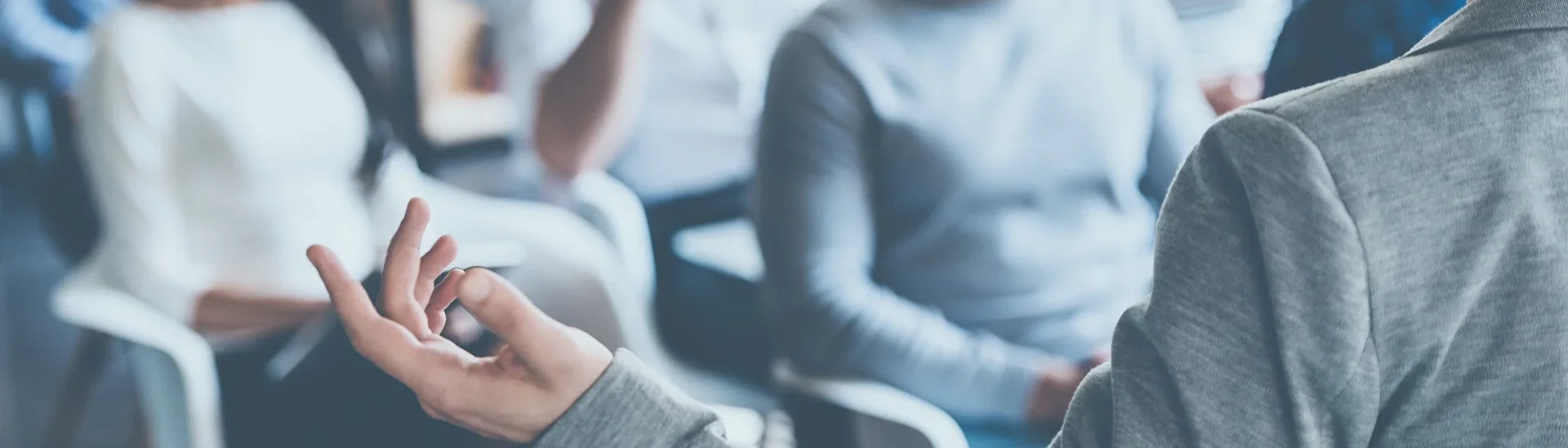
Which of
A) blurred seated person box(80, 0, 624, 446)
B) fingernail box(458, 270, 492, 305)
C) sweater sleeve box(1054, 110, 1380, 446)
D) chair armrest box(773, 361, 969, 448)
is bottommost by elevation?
chair armrest box(773, 361, 969, 448)

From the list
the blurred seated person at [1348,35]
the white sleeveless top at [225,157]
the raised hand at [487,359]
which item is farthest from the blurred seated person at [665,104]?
the raised hand at [487,359]

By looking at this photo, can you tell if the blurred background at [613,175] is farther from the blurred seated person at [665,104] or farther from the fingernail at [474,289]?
the fingernail at [474,289]

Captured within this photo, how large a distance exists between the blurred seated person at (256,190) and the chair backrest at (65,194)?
11mm

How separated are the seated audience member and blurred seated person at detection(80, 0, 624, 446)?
2.96ft

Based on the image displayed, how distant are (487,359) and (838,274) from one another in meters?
0.75

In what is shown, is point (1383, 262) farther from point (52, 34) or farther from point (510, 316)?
point (52, 34)

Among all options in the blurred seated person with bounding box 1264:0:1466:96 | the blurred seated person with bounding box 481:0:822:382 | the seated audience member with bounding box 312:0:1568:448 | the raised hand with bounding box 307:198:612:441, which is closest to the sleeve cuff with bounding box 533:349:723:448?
the raised hand with bounding box 307:198:612:441

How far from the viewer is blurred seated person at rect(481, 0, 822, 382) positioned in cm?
130

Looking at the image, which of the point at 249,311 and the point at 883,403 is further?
the point at 883,403

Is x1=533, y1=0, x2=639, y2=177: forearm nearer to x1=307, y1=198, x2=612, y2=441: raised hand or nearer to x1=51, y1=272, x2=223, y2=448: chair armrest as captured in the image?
x1=51, y1=272, x2=223, y2=448: chair armrest

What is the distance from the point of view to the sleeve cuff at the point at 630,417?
25.0 inches

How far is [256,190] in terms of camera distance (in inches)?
48.8

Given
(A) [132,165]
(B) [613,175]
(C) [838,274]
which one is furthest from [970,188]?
(A) [132,165]

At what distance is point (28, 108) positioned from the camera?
1129mm
